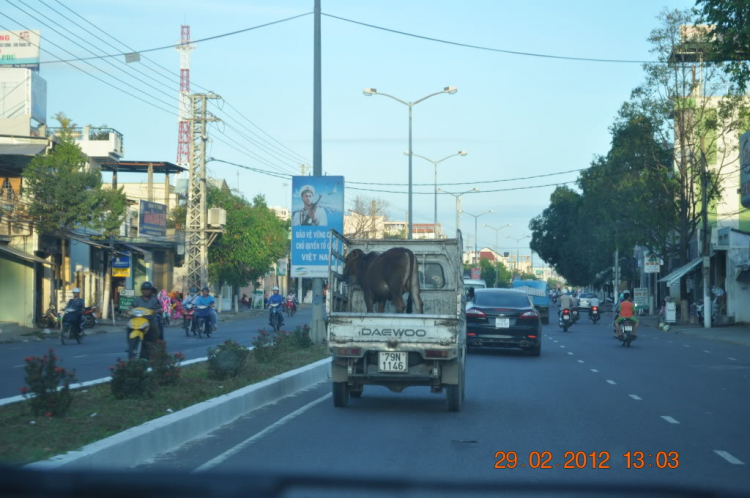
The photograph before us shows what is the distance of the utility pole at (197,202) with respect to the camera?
4641 centimetres

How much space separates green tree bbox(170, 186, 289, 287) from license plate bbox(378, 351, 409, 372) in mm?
51418

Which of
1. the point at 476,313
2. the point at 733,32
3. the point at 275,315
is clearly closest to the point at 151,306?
the point at 476,313

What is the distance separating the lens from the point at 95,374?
16.9 meters

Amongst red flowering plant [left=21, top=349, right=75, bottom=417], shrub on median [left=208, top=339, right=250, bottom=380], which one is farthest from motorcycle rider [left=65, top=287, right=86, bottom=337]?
red flowering plant [left=21, top=349, right=75, bottom=417]

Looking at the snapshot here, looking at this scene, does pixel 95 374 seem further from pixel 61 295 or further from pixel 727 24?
pixel 61 295

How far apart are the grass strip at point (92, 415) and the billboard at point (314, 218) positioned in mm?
7237

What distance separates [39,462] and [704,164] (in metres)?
39.6

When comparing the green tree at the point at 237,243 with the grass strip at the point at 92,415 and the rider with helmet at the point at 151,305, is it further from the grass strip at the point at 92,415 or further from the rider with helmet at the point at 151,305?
the grass strip at the point at 92,415

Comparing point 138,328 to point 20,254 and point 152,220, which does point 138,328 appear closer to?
point 20,254

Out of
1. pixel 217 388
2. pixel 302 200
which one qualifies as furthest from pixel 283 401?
pixel 302 200

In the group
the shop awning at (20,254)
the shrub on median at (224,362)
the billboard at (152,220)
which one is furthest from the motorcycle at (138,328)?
the billboard at (152,220)

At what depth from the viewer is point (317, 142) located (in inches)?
882

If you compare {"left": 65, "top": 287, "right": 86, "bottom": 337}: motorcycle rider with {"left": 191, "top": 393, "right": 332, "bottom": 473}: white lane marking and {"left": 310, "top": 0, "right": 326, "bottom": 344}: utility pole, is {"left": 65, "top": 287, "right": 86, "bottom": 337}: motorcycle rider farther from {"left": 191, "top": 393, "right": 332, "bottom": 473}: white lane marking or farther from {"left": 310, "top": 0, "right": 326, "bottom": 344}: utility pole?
{"left": 191, "top": 393, "right": 332, "bottom": 473}: white lane marking

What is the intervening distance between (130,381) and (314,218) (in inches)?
451
